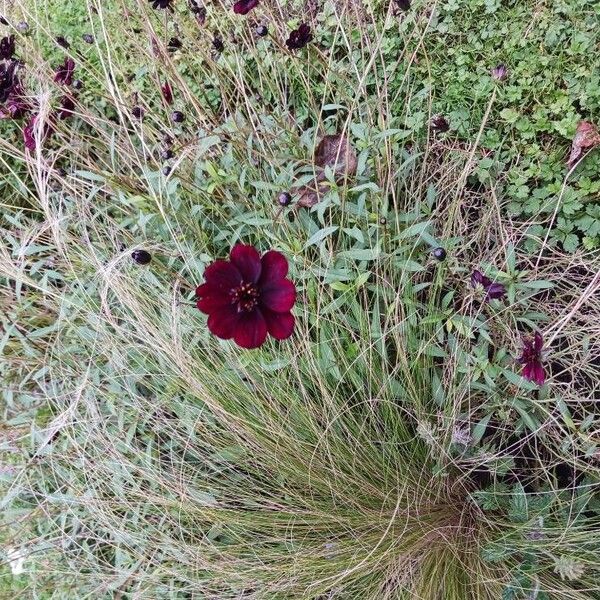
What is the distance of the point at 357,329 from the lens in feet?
4.82

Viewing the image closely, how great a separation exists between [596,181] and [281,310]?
2.86 ft

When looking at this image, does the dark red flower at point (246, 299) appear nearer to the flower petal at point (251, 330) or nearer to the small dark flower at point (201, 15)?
the flower petal at point (251, 330)

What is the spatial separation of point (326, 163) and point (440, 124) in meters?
0.29

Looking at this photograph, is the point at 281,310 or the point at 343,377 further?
the point at 343,377

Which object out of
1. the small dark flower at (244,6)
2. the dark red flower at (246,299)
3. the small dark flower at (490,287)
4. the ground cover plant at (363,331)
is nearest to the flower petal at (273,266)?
the dark red flower at (246,299)

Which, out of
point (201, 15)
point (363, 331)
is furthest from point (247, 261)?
point (201, 15)

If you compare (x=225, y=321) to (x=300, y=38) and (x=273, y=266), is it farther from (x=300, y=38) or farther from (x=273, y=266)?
(x=300, y=38)

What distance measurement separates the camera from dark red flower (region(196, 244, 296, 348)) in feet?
3.45

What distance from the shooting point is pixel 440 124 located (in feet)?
4.72

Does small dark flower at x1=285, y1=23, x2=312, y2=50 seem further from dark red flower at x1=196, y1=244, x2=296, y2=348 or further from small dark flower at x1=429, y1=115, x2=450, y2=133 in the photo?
dark red flower at x1=196, y1=244, x2=296, y2=348

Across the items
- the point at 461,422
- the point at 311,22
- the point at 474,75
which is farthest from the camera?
the point at 311,22

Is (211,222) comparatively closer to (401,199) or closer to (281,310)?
(401,199)

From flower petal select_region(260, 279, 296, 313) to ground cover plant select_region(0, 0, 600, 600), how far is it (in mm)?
261

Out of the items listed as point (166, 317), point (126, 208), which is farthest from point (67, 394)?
point (126, 208)
